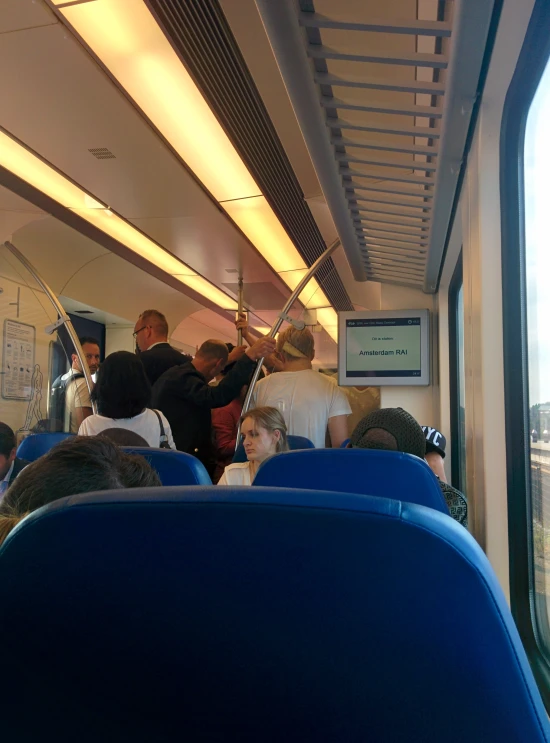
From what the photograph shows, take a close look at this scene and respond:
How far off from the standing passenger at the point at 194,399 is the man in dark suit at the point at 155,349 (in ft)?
0.88

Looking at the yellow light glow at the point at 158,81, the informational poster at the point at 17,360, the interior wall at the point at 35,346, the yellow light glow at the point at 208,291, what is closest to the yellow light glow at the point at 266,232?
the yellow light glow at the point at 158,81

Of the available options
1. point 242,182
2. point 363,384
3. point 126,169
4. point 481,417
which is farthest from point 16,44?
point 363,384

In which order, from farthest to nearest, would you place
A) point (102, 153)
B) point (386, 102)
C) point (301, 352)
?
point (301, 352) → point (102, 153) → point (386, 102)

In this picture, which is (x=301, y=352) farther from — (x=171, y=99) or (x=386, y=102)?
(x=386, y=102)

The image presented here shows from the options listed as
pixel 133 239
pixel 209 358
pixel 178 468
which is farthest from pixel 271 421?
pixel 133 239

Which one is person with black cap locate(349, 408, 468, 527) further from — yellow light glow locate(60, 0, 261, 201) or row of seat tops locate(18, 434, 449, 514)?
yellow light glow locate(60, 0, 261, 201)

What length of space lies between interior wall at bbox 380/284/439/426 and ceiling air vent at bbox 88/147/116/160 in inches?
106

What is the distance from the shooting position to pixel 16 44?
346cm

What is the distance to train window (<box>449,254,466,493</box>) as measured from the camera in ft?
17.5

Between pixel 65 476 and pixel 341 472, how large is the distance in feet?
2.80

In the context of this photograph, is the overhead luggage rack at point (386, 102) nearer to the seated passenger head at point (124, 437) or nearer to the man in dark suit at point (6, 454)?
the seated passenger head at point (124, 437)

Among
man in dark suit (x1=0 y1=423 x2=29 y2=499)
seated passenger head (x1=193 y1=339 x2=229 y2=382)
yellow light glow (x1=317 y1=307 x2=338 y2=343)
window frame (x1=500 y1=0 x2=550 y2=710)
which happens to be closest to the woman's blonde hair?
man in dark suit (x1=0 y1=423 x2=29 y2=499)

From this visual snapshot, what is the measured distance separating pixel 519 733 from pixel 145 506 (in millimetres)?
406

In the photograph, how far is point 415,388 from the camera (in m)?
5.94
